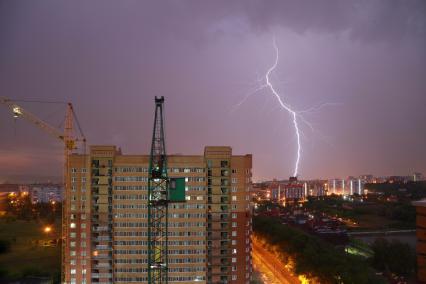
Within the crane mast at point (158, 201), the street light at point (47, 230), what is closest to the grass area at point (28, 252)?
the street light at point (47, 230)

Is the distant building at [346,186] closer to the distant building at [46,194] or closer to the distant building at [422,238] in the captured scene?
the distant building at [46,194]

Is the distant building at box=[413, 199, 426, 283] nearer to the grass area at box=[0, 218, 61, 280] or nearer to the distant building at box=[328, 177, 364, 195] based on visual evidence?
the grass area at box=[0, 218, 61, 280]

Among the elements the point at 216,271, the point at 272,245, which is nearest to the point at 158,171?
the point at 216,271

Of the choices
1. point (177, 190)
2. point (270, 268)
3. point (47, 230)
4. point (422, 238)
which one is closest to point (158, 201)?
point (177, 190)

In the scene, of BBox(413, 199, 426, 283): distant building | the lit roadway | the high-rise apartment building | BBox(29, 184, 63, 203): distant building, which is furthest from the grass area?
BBox(29, 184, 63, 203): distant building

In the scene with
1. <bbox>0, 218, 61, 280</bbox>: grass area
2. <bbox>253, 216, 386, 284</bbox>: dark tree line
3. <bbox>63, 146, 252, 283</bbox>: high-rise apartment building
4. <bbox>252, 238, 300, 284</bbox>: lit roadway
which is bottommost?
<bbox>252, 238, 300, 284</bbox>: lit roadway

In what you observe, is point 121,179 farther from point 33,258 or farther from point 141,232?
point 33,258
